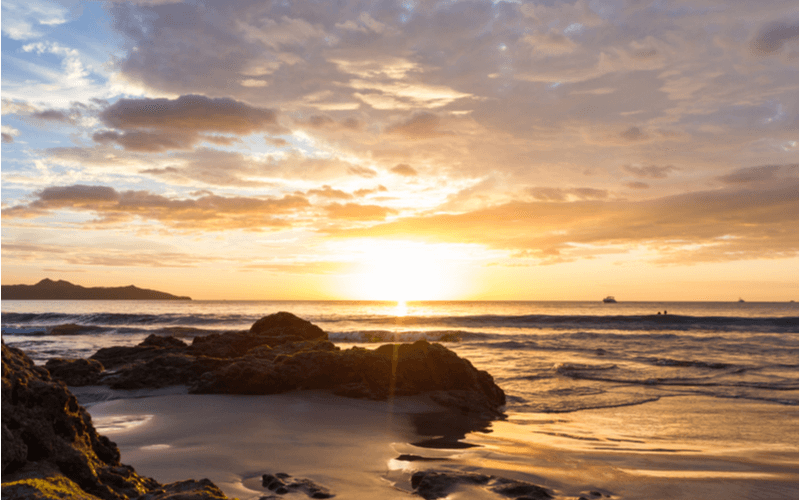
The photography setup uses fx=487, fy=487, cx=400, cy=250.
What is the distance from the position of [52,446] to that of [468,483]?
3.39m

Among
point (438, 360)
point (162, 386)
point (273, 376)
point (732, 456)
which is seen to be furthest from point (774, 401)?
point (162, 386)

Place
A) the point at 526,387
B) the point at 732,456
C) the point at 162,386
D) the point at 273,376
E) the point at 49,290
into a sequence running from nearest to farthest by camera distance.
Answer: the point at 732,456
the point at 273,376
the point at 162,386
the point at 526,387
the point at 49,290

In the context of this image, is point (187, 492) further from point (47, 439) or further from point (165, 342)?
point (165, 342)

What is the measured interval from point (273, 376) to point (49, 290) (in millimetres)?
164716

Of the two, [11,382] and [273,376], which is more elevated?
[11,382]

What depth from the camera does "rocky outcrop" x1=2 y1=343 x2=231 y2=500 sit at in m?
2.76

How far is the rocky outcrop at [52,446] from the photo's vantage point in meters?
2.76

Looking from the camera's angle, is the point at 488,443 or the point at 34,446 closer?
the point at 34,446

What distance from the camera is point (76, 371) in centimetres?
1046

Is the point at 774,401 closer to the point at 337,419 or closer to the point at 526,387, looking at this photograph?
the point at 526,387

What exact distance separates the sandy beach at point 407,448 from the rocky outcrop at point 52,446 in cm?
115

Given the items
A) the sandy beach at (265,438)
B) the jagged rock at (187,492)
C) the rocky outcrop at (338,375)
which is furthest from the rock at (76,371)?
the jagged rock at (187,492)

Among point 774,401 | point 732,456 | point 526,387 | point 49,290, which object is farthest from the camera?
point 49,290

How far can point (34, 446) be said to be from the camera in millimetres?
2947
